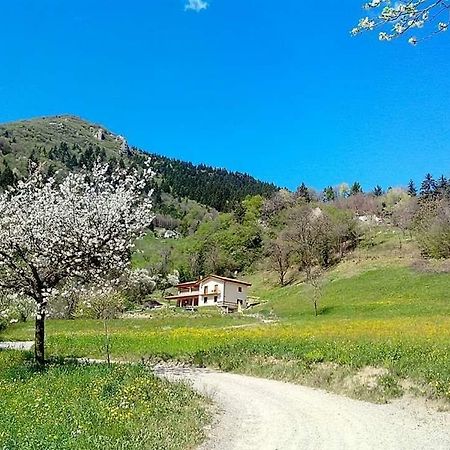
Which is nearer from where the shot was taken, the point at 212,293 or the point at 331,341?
the point at 331,341

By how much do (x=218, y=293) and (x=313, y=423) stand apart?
301ft

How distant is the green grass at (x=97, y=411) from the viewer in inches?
440

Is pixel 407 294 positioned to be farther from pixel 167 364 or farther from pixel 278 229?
pixel 278 229

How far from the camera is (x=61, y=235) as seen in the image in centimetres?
2609

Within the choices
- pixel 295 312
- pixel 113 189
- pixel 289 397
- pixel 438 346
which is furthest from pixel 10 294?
pixel 295 312

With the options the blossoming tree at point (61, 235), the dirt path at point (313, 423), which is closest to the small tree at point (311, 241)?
the blossoming tree at point (61, 235)

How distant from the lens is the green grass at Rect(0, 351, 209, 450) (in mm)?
11164

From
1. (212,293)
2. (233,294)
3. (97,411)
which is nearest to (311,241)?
(233,294)

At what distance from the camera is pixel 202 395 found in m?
18.6

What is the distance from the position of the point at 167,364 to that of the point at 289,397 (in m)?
13.0

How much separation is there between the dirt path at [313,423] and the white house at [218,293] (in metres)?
78.4

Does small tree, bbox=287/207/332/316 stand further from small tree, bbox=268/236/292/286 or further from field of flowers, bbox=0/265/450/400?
field of flowers, bbox=0/265/450/400

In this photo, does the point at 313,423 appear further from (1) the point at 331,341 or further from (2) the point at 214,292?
(2) the point at 214,292

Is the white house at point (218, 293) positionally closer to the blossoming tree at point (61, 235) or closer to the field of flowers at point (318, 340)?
the field of flowers at point (318, 340)
